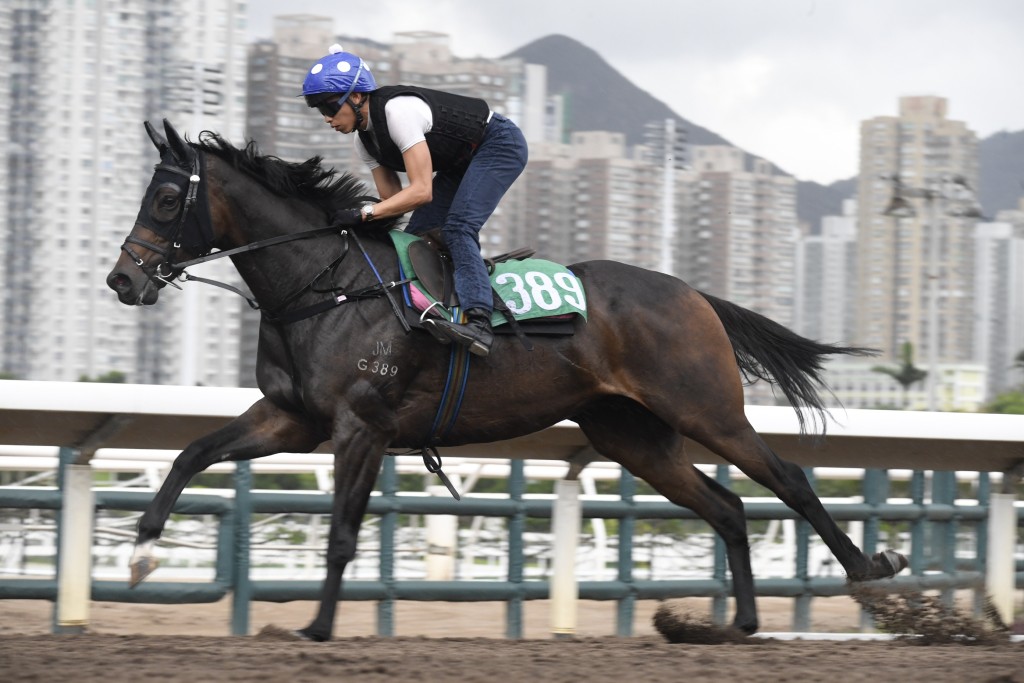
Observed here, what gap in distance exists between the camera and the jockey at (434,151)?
4859mm

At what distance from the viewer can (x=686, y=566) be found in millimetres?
7191

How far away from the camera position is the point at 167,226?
4844mm

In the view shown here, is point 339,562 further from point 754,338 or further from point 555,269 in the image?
point 754,338

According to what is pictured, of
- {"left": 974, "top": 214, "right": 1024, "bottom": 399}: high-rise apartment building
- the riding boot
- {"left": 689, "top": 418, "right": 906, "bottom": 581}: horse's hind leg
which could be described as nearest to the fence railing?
{"left": 689, "top": 418, "right": 906, "bottom": 581}: horse's hind leg

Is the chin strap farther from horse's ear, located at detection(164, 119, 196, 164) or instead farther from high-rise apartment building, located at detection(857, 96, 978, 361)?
high-rise apartment building, located at detection(857, 96, 978, 361)

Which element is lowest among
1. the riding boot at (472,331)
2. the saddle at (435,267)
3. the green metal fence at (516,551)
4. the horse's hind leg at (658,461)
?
the green metal fence at (516,551)

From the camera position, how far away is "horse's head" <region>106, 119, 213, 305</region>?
4766mm

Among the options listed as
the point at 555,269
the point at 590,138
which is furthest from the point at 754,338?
Result: the point at 590,138

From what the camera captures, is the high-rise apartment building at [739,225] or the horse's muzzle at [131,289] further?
the high-rise apartment building at [739,225]

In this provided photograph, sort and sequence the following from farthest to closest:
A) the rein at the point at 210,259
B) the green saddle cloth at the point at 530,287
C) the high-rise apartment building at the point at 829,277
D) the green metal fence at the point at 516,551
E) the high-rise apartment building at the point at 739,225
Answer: the high-rise apartment building at the point at 829,277 < the high-rise apartment building at the point at 739,225 < the green metal fence at the point at 516,551 < the green saddle cloth at the point at 530,287 < the rein at the point at 210,259

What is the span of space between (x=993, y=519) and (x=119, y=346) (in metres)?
56.7

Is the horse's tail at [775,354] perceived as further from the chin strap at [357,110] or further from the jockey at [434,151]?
the chin strap at [357,110]

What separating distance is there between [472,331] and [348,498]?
75 cm

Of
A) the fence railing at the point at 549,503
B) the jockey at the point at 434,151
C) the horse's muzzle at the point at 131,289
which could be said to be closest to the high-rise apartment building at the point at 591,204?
the fence railing at the point at 549,503
